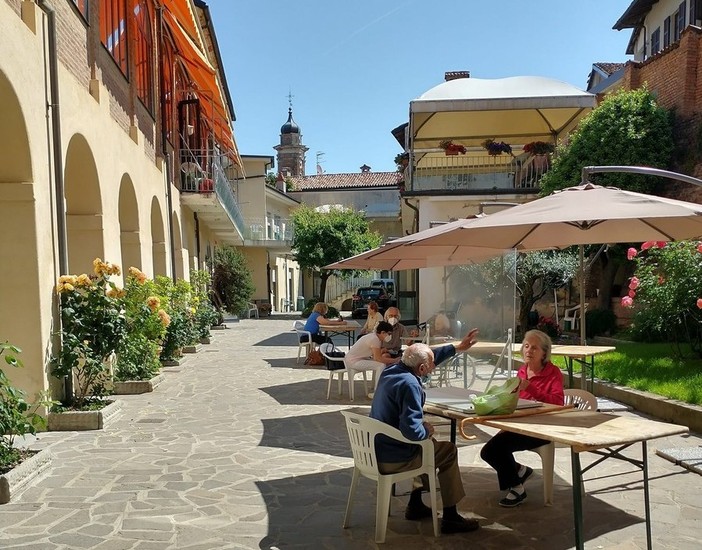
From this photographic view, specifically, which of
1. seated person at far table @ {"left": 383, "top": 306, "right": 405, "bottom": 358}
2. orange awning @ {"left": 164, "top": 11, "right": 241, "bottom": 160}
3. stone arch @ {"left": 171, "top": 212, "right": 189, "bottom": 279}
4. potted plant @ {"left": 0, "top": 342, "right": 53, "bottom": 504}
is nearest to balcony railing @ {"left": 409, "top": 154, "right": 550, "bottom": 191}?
orange awning @ {"left": 164, "top": 11, "right": 241, "bottom": 160}

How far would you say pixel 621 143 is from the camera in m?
15.4

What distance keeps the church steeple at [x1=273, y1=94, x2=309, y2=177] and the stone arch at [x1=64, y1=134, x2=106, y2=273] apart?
5881 cm

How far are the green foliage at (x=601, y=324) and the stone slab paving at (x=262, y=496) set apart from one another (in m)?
9.35

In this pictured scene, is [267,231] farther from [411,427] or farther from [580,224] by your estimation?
[411,427]

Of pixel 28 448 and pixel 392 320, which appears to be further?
pixel 392 320

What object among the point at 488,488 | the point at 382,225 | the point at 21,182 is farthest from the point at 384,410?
the point at 382,225

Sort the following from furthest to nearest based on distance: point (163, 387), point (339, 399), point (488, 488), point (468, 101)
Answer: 1. point (468, 101)
2. point (163, 387)
3. point (339, 399)
4. point (488, 488)

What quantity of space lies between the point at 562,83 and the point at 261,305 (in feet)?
69.6

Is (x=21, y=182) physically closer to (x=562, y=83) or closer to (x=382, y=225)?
(x=562, y=83)

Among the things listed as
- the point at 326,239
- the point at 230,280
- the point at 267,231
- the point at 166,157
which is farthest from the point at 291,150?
the point at 166,157

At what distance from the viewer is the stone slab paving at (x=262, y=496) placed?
4.34 m

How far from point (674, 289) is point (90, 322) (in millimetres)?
8607

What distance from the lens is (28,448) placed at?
5.98m

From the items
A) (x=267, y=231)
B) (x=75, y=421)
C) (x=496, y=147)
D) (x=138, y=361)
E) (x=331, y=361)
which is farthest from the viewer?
(x=267, y=231)
